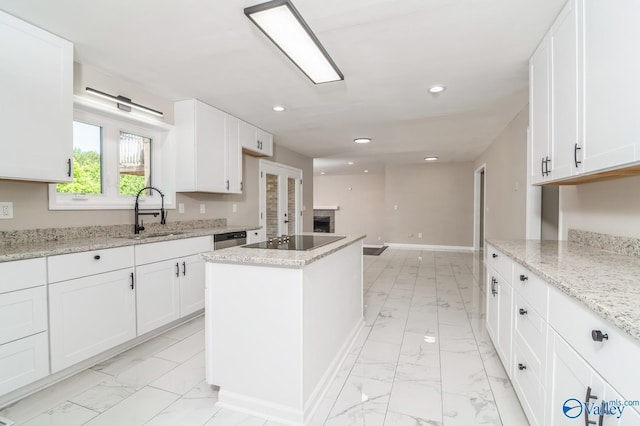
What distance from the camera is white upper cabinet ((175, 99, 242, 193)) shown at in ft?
10.9

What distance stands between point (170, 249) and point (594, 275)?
2.93 meters

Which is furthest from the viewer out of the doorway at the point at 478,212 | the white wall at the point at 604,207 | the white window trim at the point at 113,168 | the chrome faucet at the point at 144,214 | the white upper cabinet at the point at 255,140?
the doorway at the point at 478,212

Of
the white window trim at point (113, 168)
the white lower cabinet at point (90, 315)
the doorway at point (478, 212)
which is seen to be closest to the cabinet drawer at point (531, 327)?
the white lower cabinet at point (90, 315)

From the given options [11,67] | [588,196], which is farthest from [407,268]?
[11,67]

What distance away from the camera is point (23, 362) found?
1.75 meters

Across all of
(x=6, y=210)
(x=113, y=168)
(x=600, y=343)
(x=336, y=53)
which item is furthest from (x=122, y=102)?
(x=600, y=343)

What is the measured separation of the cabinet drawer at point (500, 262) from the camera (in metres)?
1.92

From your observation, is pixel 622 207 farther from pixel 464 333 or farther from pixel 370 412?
pixel 370 412

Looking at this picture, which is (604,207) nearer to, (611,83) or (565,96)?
(565,96)

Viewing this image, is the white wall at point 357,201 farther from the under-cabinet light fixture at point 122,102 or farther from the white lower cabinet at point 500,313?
the under-cabinet light fixture at point 122,102

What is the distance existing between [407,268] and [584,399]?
471cm

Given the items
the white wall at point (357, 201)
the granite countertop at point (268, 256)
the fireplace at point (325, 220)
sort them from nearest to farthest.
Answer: the granite countertop at point (268, 256), the white wall at point (357, 201), the fireplace at point (325, 220)

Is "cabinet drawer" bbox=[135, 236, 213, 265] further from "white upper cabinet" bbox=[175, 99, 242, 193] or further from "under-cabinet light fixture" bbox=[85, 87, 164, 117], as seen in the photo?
"under-cabinet light fixture" bbox=[85, 87, 164, 117]

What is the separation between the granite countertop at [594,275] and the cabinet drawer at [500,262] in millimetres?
69
